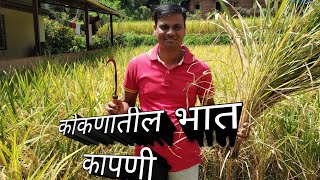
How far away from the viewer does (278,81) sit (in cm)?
156

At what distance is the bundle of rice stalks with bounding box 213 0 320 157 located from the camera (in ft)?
4.85

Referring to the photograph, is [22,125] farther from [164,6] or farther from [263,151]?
[263,151]

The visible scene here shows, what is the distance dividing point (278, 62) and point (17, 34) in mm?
8869

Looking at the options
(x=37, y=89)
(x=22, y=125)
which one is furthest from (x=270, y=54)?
(x=37, y=89)

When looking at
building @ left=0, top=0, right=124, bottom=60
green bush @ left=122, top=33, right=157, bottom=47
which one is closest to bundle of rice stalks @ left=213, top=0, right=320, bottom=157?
building @ left=0, top=0, right=124, bottom=60

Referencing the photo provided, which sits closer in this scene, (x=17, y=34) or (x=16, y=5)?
(x=16, y=5)

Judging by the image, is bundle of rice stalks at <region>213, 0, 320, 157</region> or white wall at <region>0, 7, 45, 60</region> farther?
white wall at <region>0, 7, 45, 60</region>

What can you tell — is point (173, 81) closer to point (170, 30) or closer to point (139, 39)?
point (170, 30)

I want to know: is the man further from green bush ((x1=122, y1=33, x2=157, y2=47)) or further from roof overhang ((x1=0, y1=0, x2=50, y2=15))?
green bush ((x1=122, y1=33, x2=157, y2=47))

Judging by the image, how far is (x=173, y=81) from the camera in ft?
4.57

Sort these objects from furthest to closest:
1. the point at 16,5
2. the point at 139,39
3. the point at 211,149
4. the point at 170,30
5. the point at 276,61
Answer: the point at 139,39 → the point at 16,5 → the point at 211,149 → the point at 276,61 → the point at 170,30

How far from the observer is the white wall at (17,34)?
8622mm

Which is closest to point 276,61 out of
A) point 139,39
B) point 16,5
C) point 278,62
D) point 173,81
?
point 278,62

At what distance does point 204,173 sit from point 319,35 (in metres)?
1.00
